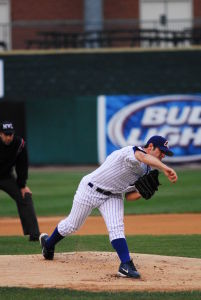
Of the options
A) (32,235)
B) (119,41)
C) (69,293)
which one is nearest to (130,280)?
(69,293)

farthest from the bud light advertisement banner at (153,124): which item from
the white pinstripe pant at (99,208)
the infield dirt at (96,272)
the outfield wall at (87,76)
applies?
the white pinstripe pant at (99,208)

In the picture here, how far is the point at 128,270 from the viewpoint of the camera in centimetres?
859

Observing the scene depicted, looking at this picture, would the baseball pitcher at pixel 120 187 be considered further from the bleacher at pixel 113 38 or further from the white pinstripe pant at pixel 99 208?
the bleacher at pixel 113 38

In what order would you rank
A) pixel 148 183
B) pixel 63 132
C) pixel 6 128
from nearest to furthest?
pixel 148 183 → pixel 6 128 → pixel 63 132

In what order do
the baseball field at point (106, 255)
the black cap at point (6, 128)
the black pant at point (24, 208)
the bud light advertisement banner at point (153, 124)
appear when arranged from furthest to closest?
the bud light advertisement banner at point (153, 124), the black pant at point (24, 208), the black cap at point (6, 128), the baseball field at point (106, 255)

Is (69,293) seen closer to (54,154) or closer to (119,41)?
(54,154)

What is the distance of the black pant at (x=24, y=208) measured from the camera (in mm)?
12047

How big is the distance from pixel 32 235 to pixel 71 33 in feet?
54.7

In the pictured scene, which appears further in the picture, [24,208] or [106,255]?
[24,208]

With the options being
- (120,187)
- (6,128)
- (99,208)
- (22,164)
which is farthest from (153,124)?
(120,187)

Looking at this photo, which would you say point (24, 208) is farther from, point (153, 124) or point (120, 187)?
point (153, 124)

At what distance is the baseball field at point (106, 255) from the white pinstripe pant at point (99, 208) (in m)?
0.45

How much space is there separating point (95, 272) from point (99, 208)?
0.69 metres

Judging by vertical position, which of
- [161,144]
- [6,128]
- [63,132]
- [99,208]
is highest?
[161,144]
